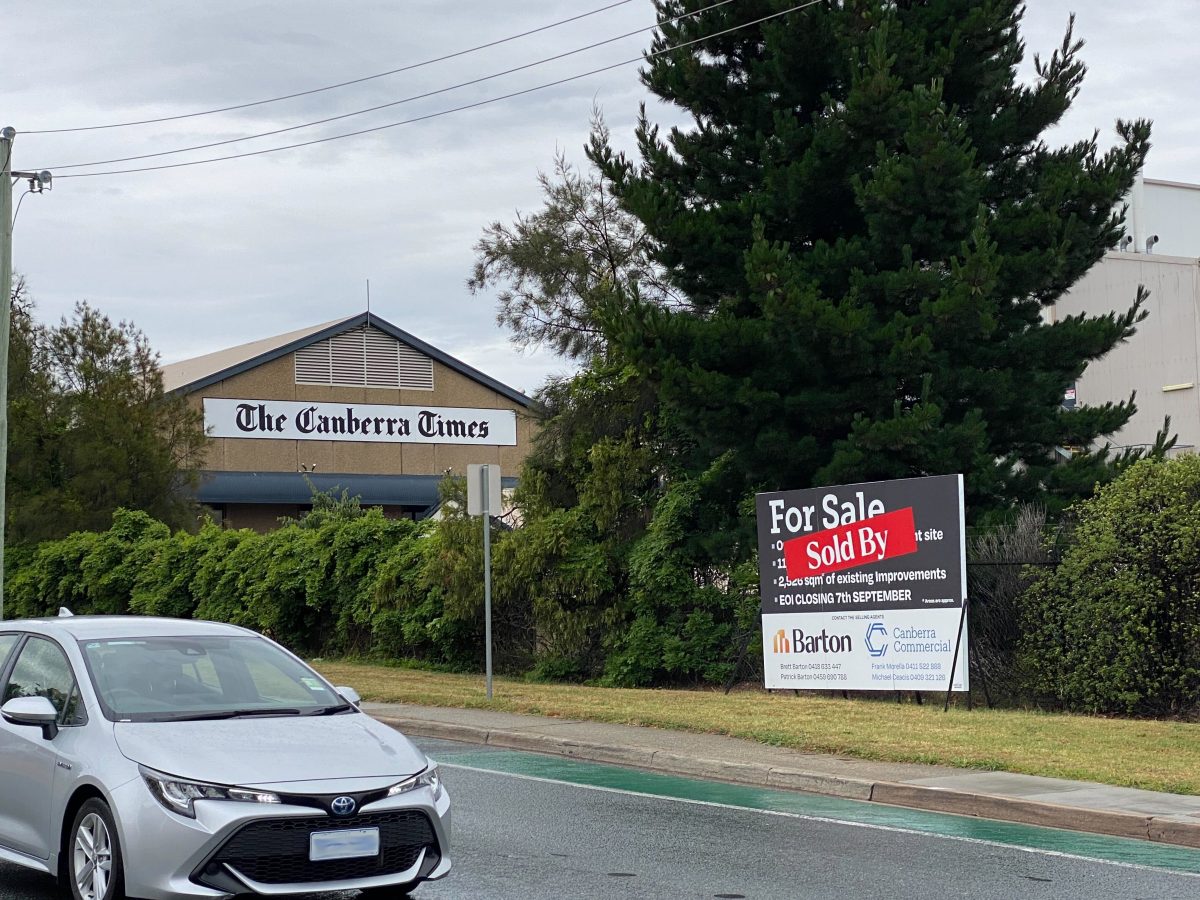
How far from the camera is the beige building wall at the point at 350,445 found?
2110 inches

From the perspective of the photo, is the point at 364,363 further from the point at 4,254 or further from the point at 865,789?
the point at 865,789

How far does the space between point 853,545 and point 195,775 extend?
12.2 m

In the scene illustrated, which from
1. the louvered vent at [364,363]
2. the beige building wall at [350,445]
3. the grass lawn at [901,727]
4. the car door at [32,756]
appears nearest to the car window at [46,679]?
the car door at [32,756]

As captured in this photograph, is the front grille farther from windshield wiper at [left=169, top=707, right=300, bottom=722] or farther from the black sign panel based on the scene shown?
the black sign panel

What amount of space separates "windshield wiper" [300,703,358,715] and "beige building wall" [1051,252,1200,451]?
35.6 meters

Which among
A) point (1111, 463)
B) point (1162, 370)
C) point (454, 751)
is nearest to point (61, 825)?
point (454, 751)

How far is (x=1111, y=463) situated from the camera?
2208 cm

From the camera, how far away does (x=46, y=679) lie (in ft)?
26.2

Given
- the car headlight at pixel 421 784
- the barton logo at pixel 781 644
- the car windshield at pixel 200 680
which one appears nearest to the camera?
the car headlight at pixel 421 784

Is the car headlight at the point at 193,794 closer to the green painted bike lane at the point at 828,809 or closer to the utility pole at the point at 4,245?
the green painted bike lane at the point at 828,809

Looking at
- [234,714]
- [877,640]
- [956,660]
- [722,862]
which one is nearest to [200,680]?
[234,714]

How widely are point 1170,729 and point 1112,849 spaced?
5.58m

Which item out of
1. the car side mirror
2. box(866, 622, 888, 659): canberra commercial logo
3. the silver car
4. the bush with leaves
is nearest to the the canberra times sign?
box(866, 622, 888, 659): canberra commercial logo

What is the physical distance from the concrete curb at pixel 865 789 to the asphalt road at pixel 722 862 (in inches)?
20.1
